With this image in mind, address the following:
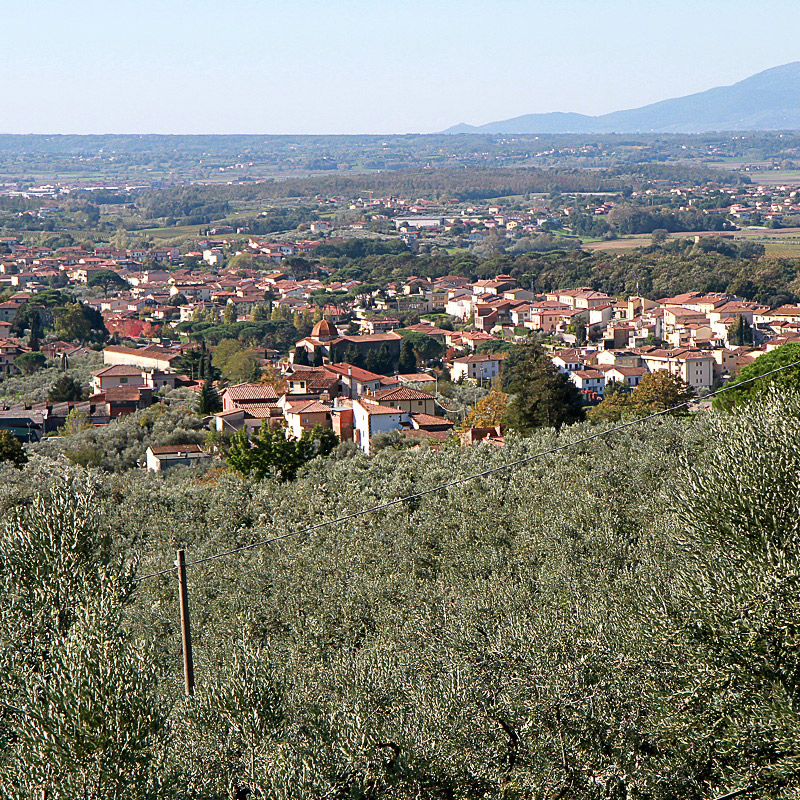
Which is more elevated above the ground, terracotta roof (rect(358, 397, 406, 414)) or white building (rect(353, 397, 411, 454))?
terracotta roof (rect(358, 397, 406, 414))

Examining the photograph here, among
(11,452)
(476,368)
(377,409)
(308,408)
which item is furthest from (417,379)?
(11,452)

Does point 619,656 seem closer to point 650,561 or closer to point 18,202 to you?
point 650,561

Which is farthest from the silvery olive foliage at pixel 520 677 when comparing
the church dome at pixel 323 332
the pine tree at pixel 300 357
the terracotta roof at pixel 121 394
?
A: the church dome at pixel 323 332

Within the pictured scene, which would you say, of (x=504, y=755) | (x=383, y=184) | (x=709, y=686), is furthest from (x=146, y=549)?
(x=383, y=184)

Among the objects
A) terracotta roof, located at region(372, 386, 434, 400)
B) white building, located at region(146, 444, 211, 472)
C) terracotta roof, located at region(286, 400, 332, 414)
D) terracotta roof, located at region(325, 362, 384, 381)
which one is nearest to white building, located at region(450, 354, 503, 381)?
terracotta roof, located at region(325, 362, 384, 381)

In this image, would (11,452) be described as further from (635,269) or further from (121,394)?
(635,269)

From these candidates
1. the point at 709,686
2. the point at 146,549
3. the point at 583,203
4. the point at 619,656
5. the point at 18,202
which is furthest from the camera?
the point at 18,202

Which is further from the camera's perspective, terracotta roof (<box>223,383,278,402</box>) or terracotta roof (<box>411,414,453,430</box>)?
terracotta roof (<box>223,383,278,402</box>)

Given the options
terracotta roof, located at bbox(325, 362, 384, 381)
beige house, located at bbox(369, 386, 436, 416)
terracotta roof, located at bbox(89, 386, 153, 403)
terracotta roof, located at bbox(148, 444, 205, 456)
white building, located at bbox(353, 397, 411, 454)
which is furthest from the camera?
terracotta roof, located at bbox(325, 362, 384, 381)

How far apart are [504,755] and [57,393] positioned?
3469 cm

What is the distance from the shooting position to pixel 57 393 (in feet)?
130

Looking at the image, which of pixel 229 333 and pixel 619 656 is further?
pixel 229 333

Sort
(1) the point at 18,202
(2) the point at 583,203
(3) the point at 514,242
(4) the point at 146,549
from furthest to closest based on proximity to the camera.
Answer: (1) the point at 18,202 → (2) the point at 583,203 → (3) the point at 514,242 → (4) the point at 146,549

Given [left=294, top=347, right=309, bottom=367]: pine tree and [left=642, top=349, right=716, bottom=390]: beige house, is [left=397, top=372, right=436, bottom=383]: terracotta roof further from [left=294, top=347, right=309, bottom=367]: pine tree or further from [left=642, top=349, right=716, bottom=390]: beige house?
[left=642, top=349, right=716, bottom=390]: beige house
